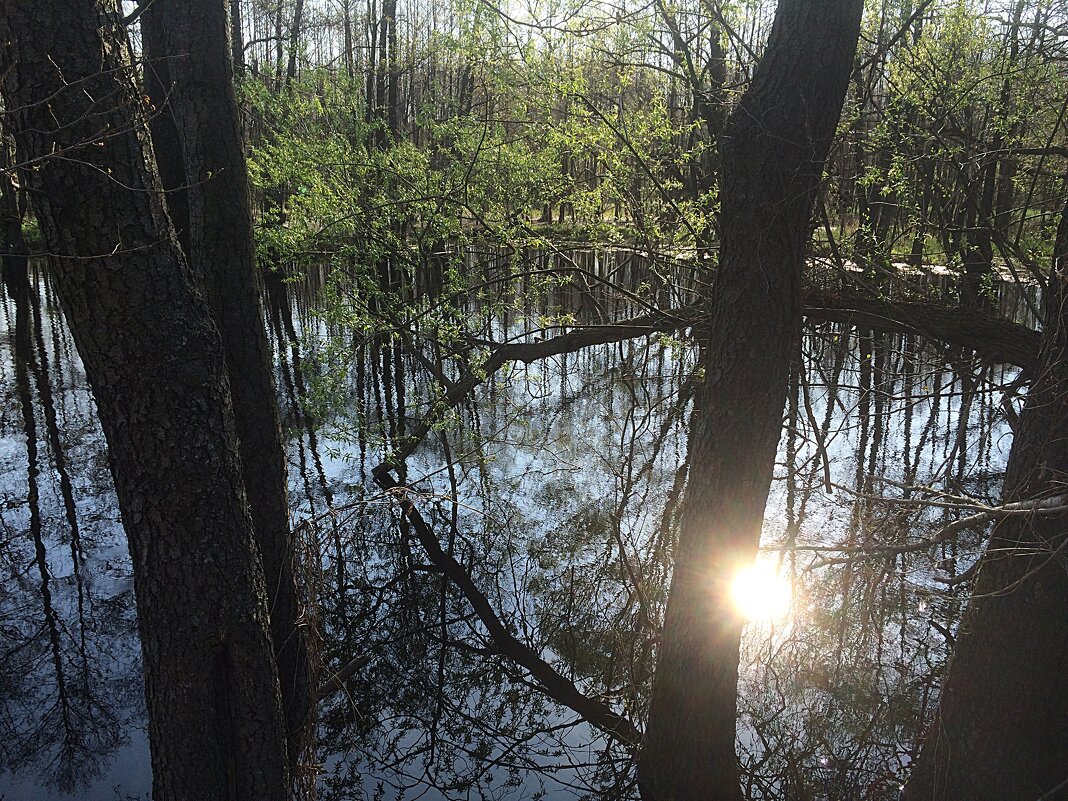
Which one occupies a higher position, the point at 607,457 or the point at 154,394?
the point at 154,394

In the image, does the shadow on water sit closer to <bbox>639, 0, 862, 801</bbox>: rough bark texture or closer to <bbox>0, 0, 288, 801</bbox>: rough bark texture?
<bbox>639, 0, 862, 801</bbox>: rough bark texture

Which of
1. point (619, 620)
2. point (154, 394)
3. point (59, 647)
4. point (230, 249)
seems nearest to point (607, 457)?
point (619, 620)

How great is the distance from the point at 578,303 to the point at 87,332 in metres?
19.9

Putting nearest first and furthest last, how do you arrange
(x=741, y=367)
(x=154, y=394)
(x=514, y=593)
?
(x=154, y=394)
(x=741, y=367)
(x=514, y=593)

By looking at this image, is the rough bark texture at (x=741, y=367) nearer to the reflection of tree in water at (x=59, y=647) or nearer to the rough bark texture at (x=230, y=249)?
the rough bark texture at (x=230, y=249)

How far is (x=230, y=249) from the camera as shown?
3.88 metres

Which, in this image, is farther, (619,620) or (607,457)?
(607,457)

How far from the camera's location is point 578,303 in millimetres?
22344

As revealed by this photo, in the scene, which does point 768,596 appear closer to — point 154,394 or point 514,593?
point 514,593

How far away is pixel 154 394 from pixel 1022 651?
176 inches

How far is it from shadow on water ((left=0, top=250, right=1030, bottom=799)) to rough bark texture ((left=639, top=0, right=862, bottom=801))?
63cm

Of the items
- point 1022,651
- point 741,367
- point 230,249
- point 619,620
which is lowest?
point 619,620

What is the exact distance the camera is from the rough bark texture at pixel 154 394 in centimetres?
267

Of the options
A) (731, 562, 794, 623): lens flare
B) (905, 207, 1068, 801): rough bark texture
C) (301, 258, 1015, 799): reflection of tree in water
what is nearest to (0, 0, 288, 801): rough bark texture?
(301, 258, 1015, 799): reflection of tree in water
